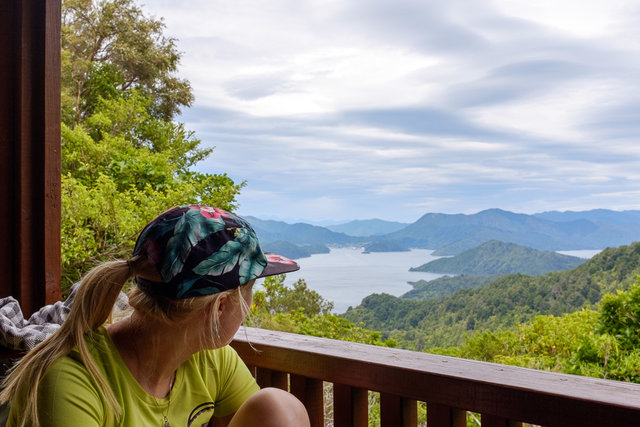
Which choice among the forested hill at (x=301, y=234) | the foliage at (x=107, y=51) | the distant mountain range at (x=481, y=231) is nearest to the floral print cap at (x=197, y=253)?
the forested hill at (x=301, y=234)

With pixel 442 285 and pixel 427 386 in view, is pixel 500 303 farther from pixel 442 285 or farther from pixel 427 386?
pixel 427 386

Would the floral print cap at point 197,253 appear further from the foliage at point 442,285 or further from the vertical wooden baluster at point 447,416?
the foliage at point 442,285

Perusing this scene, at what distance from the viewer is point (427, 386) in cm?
112

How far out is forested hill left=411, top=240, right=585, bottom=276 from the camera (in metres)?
9.90

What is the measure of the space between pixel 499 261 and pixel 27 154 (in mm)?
10294

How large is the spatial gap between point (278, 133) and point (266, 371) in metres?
11.8

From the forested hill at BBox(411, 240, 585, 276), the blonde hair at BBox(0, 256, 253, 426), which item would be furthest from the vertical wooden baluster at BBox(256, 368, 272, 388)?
the forested hill at BBox(411, 240, 585, 276)

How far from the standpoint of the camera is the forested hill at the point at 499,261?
390 inches

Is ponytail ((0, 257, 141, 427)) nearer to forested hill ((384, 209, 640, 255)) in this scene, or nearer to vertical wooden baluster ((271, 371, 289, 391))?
vertical wooden baluster ((271, 371, 289, 391))

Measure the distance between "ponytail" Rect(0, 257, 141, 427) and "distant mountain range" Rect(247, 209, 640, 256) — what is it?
7434 millimetres

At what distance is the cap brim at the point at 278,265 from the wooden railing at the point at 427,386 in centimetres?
27

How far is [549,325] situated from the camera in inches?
166

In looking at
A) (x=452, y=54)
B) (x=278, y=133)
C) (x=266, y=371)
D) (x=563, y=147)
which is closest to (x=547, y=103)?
(x=452, y=54)

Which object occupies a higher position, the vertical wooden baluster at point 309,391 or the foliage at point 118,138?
the foliage at point 118,138
